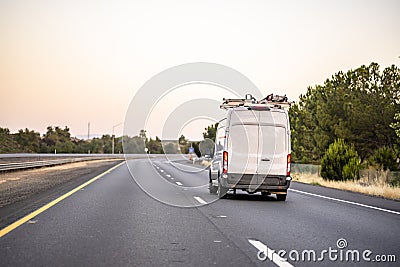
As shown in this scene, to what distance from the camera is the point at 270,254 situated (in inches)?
273

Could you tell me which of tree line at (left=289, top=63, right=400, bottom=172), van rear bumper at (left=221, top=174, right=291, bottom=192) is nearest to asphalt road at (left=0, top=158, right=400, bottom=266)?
van rear bumper at (left=221, top=174, right=291, bottom=192)

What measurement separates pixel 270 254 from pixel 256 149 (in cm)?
736

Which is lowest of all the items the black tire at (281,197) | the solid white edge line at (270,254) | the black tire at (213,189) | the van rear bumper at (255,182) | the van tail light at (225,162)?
the solid white edge line at (270,254)

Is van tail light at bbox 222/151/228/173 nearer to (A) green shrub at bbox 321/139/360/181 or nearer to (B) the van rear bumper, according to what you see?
(B) the van rear bumper

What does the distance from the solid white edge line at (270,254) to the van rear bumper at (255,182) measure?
613 centimetres

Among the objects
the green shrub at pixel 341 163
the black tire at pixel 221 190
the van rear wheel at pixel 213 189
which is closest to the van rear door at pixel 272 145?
the black tire at pixel 221 190

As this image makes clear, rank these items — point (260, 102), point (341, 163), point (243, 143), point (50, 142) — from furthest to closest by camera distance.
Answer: point (50, 142)
point (341, 163)
point (260, 102)
point (243, 143)

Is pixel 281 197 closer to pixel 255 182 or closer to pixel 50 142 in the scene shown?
pixel 255 182

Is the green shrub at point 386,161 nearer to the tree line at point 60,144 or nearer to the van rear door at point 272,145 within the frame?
the van rear door at point 272,145

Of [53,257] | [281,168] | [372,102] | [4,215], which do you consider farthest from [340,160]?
[53,257]

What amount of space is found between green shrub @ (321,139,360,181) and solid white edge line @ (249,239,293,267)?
18.8 m

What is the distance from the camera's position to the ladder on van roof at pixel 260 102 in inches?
570

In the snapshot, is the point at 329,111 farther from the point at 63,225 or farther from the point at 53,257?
the point at 53,257

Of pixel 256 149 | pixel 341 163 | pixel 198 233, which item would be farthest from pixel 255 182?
pixel 341 163
